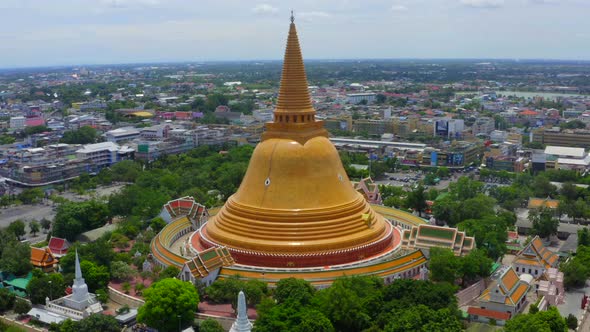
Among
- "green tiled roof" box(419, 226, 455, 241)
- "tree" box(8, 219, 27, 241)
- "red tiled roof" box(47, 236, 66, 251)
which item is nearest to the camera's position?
"green tiled roof" box(419, 226, 455, 241)

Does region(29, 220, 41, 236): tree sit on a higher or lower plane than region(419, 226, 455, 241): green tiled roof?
lower

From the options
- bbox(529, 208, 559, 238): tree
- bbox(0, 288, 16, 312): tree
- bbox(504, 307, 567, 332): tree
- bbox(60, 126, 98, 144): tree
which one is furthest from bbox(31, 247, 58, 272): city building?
bbox(60, 126, 98, 144): tree

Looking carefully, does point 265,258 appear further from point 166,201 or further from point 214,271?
point 166,201

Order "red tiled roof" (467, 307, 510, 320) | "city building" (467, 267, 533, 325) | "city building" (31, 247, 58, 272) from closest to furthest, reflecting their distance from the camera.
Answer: "red tiled roof" (467, 307, 510, 320), "city building" (467, 267, 533, 325), "city building" (31, 247, 58, 272)

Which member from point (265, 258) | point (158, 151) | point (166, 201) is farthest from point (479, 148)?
point (265, 258)

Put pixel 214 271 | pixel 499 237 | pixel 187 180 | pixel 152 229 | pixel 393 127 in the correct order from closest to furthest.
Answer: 1. pixel 214 271
2. pixel 499 237
3. pixel 152 229
4. pixel 187 180
5. pixel 393 127

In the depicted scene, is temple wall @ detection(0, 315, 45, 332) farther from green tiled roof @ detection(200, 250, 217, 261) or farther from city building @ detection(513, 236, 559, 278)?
city building @ detection(513, 236, 559, 278)

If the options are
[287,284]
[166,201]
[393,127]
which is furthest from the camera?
[393,127]
